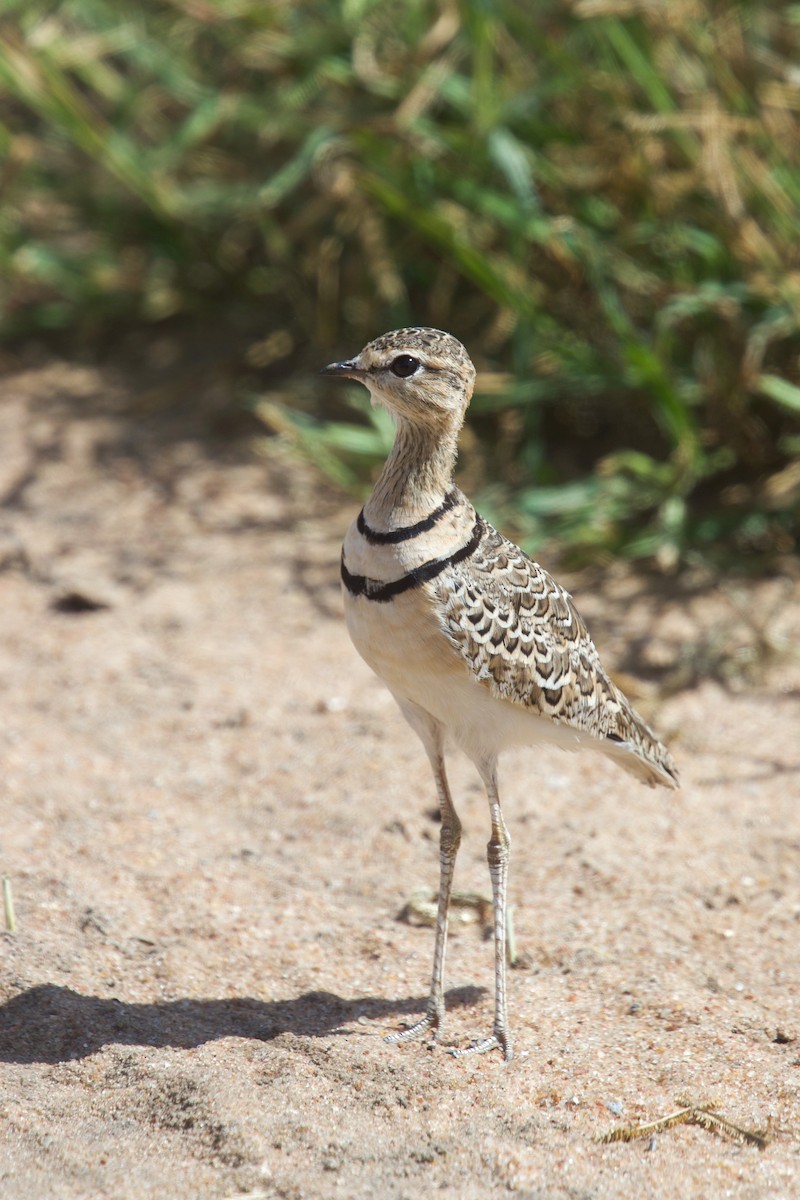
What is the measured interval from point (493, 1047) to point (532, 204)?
11.8ft

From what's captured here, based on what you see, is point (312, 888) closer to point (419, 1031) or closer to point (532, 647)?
point (419, 1031)

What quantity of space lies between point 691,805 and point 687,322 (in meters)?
2.34

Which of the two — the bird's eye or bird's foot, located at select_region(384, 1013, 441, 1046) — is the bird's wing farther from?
bird's foot, located at select_region(384, 1013, 441, 1046)

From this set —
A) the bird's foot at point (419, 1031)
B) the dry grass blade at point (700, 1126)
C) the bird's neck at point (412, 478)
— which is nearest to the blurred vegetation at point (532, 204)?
the bird's neck at point (412, 478)

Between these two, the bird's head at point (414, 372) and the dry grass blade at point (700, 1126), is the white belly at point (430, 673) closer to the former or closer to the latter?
the bird's head at point (414, 372)

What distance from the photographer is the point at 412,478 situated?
11.1ft

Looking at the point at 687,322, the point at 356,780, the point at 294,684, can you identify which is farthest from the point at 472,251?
the point at 356,780

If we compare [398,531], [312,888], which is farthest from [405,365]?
[312,888]

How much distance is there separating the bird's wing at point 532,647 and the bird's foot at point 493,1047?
0.81 metres

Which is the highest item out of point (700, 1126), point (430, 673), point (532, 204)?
point (532, 204)

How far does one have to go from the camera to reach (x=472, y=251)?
5602 millimetres

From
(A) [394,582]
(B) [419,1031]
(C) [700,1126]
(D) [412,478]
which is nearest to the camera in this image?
(C) [700,1126]

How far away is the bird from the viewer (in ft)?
10.7

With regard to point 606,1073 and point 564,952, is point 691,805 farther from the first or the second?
point 606,1073
